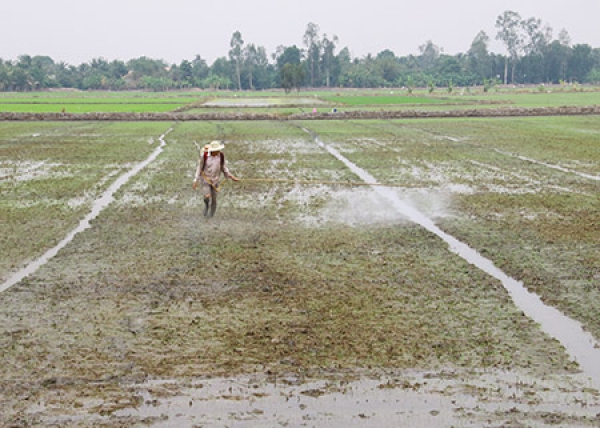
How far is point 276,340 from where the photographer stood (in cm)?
695

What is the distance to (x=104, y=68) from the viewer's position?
520 ft

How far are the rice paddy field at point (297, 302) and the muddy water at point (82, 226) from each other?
69 millimetres

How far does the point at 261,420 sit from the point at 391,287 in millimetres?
3707

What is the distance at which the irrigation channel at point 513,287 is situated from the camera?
667cm

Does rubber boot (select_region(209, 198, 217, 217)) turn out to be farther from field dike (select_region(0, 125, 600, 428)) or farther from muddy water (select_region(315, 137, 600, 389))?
muddy water (select_region(315, 137, 600, 389))

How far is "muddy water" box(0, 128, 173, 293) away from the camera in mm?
9377

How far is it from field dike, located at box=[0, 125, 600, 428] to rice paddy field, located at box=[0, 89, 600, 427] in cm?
2

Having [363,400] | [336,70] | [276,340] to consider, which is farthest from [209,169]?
[336,70]

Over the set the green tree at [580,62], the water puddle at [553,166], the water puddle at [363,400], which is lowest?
Result: the water puddle at [553,166]

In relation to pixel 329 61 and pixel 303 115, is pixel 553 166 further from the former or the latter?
pixel 329 61

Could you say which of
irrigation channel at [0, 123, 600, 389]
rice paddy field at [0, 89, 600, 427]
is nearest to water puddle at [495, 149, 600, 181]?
rice paddy field at [0, 89, 600, 427]

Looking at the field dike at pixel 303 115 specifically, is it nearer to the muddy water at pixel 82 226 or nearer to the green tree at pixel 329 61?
the muddy water at pixel 82 226

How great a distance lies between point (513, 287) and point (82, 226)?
→ 782 cm

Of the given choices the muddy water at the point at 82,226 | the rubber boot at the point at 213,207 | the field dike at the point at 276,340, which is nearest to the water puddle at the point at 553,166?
the field dike at the point at 276,340
